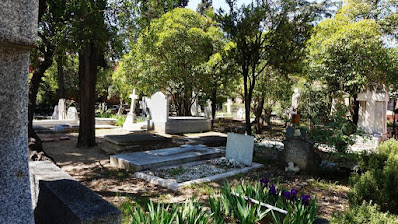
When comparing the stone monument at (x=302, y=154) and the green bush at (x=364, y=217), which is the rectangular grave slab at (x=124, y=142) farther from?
the green bush at (x=364, y=217)

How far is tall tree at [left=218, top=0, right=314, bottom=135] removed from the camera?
7.70 metres

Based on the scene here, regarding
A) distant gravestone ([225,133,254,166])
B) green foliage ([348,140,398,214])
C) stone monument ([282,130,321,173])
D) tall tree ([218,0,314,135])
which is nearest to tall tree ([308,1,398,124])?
tall tree ([218,0,314,135])

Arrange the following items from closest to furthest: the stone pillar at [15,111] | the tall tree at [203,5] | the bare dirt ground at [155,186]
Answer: the stone pillar at [15,111] → the bare dirt ground at [155,186] → the tall tree at [203,5]

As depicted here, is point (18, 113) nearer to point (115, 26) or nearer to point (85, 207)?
Result: point (85, 207)

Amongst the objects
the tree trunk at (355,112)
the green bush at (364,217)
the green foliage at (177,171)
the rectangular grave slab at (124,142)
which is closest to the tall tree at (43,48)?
the rectangular grave slab at (124,142)

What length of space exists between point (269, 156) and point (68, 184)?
663 centimetres

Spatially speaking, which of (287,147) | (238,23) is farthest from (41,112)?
(287,147)

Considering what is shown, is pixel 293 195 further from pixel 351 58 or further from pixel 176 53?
pixel 176 53

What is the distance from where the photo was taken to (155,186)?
5098mm

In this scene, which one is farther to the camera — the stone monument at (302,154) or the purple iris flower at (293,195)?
the stone monument at (302,154)

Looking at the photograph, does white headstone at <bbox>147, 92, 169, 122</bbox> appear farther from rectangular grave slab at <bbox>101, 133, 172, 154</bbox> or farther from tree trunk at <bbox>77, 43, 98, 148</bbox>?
tree trunk at <bbox>77, 43, 98, 148</bbox>

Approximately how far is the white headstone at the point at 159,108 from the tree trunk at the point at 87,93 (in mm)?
4154

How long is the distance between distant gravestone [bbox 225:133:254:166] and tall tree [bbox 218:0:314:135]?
47.4 inches

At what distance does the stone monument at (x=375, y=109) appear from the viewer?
39.2 ft
